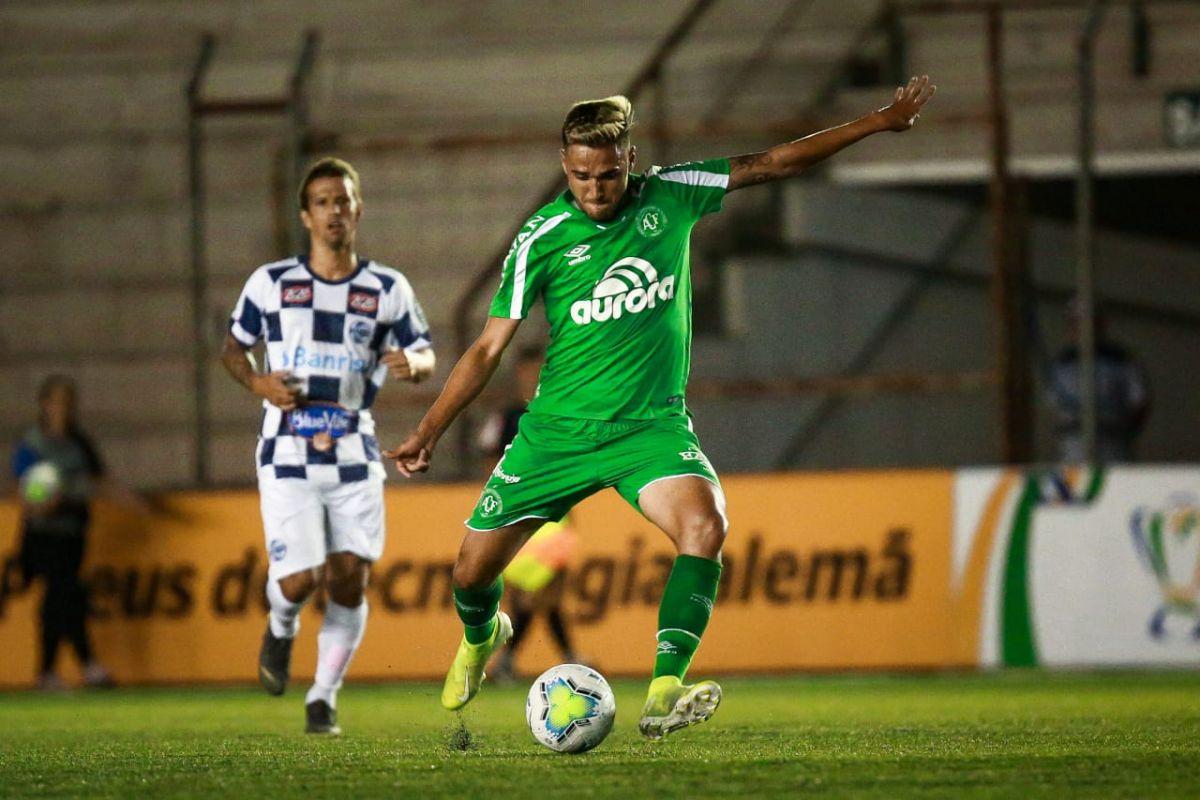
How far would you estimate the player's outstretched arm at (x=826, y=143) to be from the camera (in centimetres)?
605

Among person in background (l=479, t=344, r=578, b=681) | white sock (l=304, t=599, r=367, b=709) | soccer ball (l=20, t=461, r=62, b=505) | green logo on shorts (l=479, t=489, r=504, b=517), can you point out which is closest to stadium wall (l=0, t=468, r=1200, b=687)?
person in background (l=479, t=344, r=578, b=681)

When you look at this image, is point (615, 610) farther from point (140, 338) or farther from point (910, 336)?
point (140, 338)

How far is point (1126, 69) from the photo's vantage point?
46.3 feet

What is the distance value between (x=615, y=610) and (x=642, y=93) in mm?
4189

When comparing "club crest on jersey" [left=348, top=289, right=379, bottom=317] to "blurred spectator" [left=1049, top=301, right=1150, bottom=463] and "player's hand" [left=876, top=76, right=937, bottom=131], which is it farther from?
"blurred spectator" [left=1049, top=301, right=1150, bottom=463]

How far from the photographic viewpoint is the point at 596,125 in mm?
5805

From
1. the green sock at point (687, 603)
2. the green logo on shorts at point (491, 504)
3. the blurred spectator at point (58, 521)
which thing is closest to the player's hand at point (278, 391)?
the green logo on shorts at point (491, 504)

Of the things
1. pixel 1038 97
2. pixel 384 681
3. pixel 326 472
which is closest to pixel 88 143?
pixel 384 681

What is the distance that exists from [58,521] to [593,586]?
317 cm

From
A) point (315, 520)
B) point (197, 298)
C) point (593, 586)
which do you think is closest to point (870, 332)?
point (593, 586)

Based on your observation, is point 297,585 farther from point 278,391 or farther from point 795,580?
point 795,580

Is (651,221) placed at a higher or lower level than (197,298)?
lower

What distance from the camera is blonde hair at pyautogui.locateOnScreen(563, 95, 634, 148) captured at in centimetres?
581

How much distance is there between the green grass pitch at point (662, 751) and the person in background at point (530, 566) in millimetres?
1378
